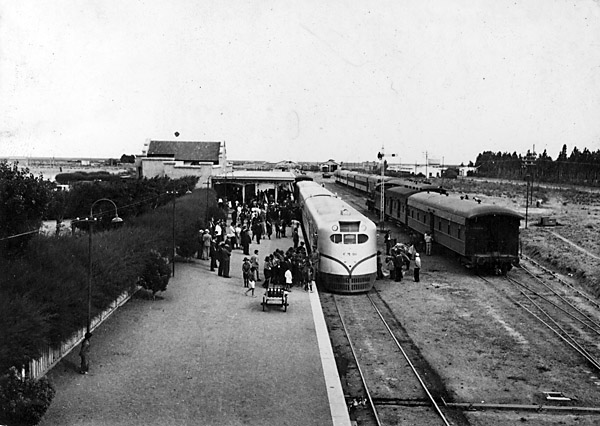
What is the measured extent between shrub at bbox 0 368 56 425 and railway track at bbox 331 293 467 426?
606 centimetres

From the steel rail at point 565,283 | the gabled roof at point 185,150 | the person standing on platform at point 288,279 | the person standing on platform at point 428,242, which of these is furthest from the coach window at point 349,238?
the gabled roof at point 185,150

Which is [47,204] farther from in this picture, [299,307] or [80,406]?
[299,307]

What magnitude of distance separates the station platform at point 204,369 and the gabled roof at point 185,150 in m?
60.8

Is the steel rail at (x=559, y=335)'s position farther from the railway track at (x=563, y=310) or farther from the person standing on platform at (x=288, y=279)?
the person standing on platform at (x=288, y=279)

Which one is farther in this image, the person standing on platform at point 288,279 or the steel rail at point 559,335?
the person standing on platform at point 288,279

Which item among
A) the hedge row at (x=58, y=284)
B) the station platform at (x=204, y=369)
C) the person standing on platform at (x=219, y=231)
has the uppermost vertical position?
the hedge row at (x=58, y=284)

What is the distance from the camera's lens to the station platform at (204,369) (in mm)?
11812

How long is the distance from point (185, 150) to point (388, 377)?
70649mm

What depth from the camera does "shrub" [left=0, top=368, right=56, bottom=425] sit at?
1010cm

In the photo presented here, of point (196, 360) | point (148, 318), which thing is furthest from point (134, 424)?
point (148, 318)

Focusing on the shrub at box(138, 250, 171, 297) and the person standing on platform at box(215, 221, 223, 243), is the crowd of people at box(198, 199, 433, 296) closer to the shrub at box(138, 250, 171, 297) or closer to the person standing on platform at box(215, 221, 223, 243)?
the person standing on platform at box(215, 221, 223, 243)

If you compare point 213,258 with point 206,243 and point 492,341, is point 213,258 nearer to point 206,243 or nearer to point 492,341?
point 206,243

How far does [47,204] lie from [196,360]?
5.31 meters

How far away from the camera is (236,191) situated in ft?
198
